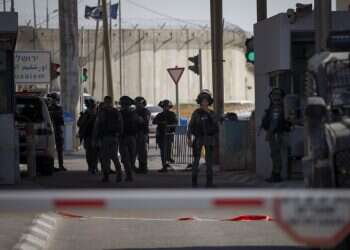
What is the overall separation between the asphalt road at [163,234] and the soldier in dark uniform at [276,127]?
192 inches

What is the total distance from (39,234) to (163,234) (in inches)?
61.0

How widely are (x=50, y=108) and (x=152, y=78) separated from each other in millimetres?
71365

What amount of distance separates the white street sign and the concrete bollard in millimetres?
9657

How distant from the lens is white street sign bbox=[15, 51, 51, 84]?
29.2 meters

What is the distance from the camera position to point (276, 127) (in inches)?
712

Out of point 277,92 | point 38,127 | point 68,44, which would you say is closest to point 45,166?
point 38,127

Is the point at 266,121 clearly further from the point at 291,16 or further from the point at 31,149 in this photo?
the point at 31,149

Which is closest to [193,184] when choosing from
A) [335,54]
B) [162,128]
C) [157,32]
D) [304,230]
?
[162,128]

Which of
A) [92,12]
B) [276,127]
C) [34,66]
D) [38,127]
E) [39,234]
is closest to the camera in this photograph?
[39,234]

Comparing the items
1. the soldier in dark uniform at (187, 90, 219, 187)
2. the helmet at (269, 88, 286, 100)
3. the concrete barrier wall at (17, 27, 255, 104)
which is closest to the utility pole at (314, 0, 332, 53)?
the helmet at (269, 88, 286, 100)

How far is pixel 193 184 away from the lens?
1819cm

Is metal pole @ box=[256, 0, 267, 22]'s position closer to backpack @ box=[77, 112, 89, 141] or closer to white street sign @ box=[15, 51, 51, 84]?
backpack @ box=[77, 112, 89, 141]

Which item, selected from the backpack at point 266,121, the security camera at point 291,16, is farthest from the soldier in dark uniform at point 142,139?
the security camera at point 291,16

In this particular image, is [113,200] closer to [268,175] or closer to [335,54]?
[335,54]
